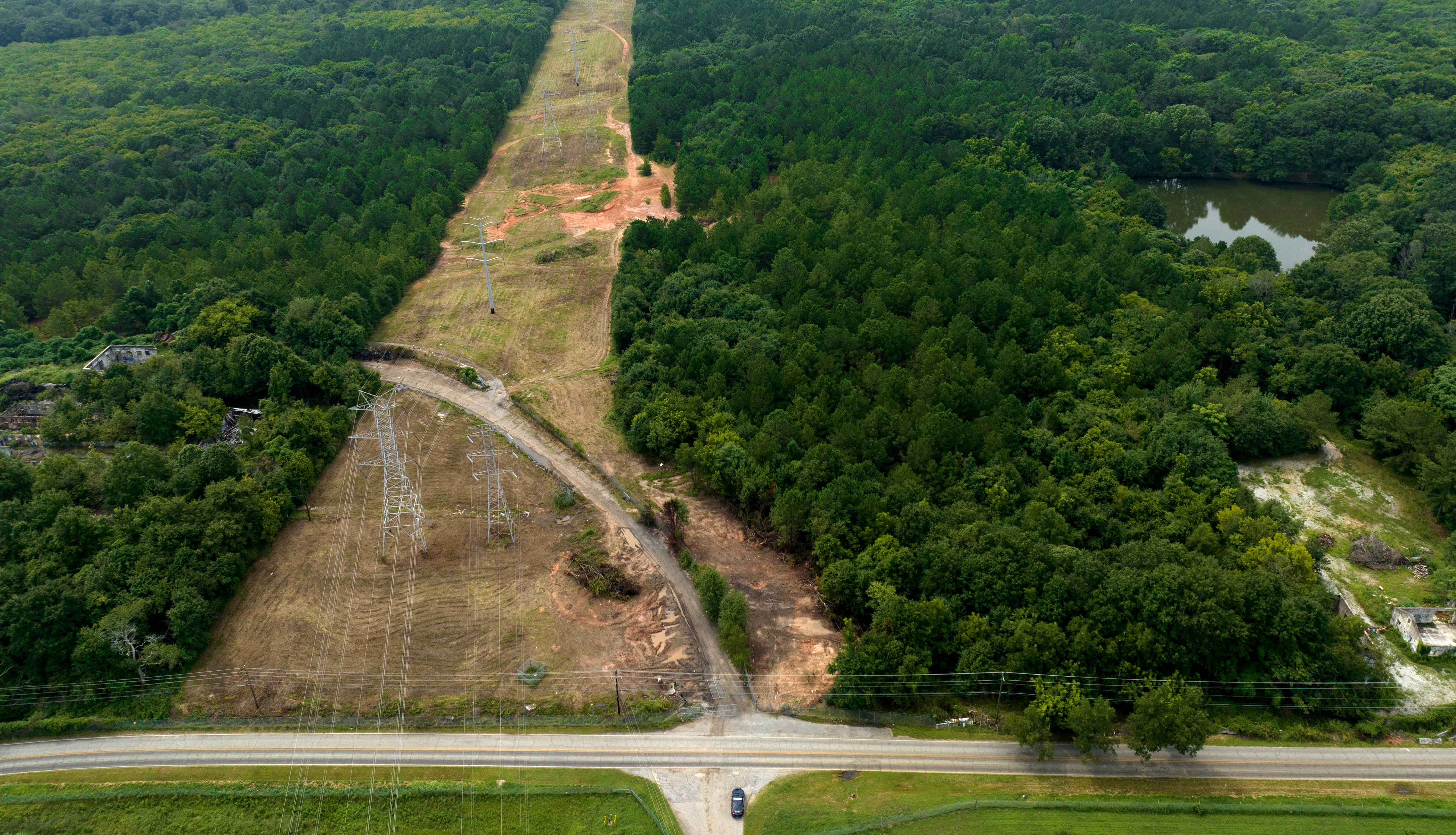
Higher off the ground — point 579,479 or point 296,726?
point 579,479

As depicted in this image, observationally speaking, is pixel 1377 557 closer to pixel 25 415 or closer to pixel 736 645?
A: pixel 736 645

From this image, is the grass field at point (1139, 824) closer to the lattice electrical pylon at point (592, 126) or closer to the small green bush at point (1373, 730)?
the small green bush at point (1373, 730)

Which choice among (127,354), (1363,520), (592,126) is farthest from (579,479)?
(592,126)

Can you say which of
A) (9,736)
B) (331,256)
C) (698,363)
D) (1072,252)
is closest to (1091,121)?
(1072,252)

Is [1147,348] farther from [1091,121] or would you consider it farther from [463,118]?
[463,118]

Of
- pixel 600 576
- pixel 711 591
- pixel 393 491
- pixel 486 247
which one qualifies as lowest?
pixel 393 491

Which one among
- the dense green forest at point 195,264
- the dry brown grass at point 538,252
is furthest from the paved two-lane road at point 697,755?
the dry brown grass at point 538,252
